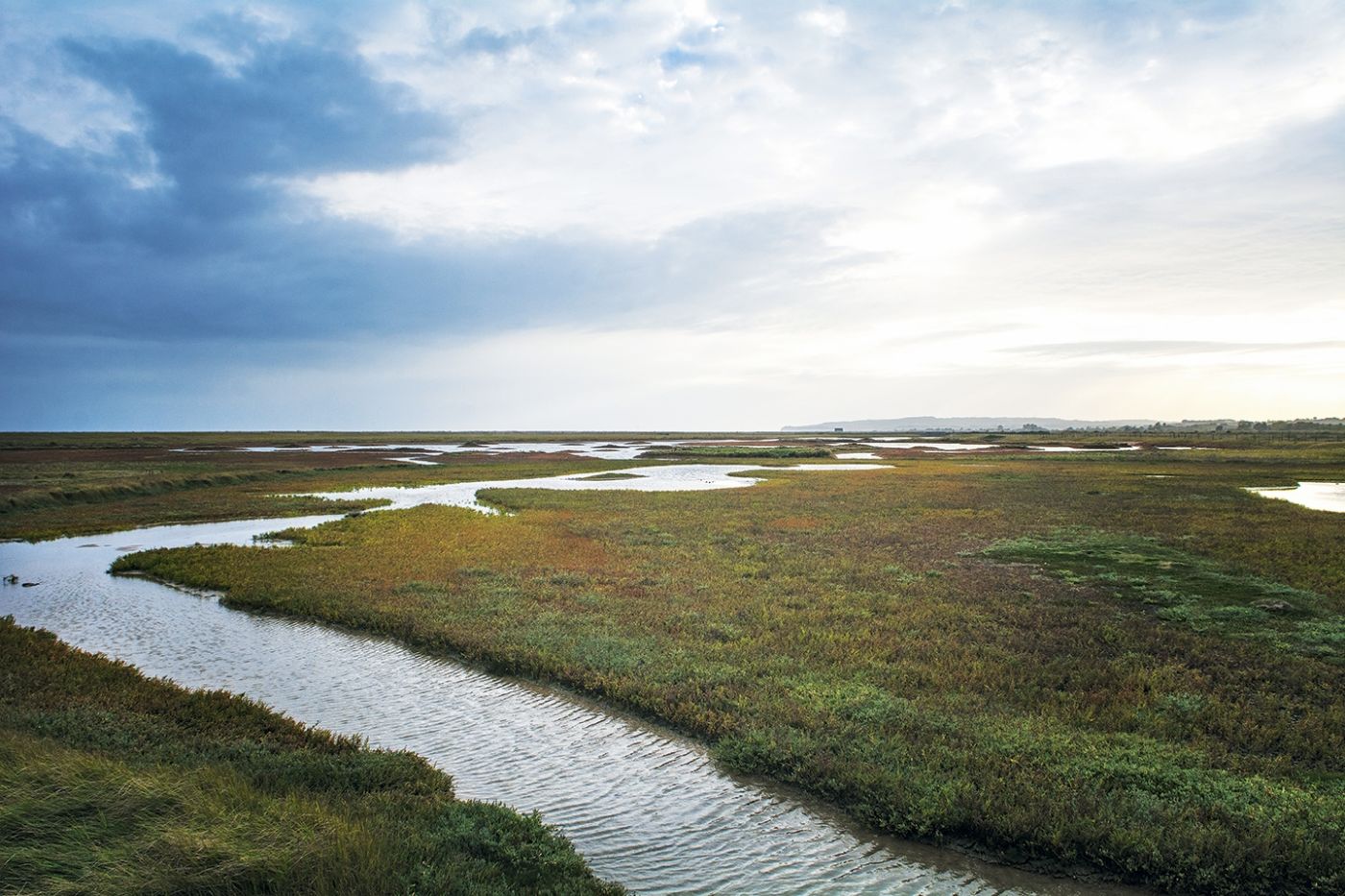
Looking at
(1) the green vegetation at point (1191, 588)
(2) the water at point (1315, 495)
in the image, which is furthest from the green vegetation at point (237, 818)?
(2) the water at point (1315, 495)

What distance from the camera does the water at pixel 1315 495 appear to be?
3785cm

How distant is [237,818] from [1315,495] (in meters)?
57.6

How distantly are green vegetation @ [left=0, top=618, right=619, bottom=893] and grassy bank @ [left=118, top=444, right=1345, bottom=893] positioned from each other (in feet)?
13.6

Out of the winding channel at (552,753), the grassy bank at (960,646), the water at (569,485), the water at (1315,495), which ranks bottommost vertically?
the winding channel at (552,753)

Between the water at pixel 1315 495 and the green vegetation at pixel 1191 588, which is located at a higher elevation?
the water at pixel 1315 495

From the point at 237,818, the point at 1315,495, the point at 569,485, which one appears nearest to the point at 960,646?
the point at 237,818

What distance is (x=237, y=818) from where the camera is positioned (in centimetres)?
699

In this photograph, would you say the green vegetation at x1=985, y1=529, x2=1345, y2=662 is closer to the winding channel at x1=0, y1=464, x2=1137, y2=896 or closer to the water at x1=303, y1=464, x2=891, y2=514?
the winding channel at x1=0, y1=464, x2=1137, y2=896

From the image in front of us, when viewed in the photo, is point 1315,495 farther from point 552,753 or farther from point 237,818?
point 237,818

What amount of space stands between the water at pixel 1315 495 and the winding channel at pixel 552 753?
39.7m

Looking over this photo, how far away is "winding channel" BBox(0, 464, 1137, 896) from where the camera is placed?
7.91 metres

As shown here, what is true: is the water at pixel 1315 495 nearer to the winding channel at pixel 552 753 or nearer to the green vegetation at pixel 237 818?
the winding channel at pixel 552 753

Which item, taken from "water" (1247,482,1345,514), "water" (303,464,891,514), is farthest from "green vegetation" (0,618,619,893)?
"water" (1247,482,1345,514)

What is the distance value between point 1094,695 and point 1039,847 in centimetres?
503
